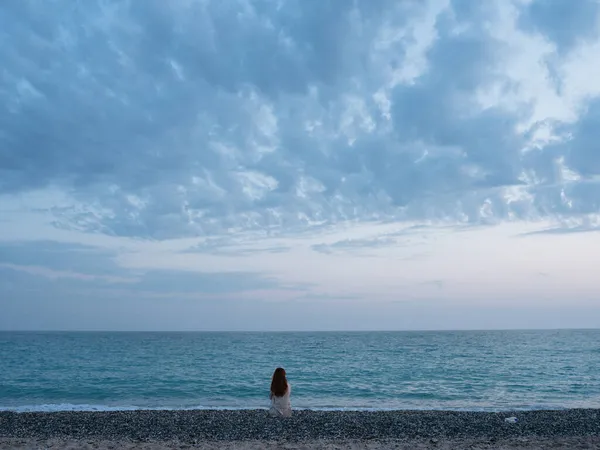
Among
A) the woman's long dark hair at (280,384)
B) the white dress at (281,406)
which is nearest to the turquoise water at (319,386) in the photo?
the white dress at (281,406)

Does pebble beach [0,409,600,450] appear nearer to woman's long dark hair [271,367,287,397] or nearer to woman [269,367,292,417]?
woman [269,367,292,417]

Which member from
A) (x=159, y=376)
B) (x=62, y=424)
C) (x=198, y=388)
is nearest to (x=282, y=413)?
(x=62, y=424)

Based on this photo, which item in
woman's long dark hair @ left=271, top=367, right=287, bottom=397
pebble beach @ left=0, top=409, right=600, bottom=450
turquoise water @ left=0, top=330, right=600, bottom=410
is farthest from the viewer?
turquoise water @ left=0, top=330, right=600, bottom=410

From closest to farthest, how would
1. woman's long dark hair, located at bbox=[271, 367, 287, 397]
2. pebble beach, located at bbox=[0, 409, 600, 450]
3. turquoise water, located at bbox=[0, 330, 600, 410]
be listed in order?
pebble beach, located at bbox=[0, 409, 600, 450]
woman's long dark hair, located at bbox=[271, 367, 287, 397]
turquoise water, located at bbox=[0, 330, 600, 410]

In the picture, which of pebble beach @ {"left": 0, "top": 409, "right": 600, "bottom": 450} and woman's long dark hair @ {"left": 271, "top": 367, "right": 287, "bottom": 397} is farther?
woman's long dark hair @ {"left": 271, "top": 367, "right": 287, "bottom": 397}

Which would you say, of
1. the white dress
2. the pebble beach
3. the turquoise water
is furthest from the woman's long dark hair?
the turquoise water

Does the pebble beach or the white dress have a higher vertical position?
the white dress

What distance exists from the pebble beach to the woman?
1.15ft

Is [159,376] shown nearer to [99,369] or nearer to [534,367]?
[99,369]

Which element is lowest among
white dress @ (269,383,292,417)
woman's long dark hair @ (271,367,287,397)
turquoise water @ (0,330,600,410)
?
turquoise water @ (0,330,600,410)

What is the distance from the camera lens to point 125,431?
51.1ft

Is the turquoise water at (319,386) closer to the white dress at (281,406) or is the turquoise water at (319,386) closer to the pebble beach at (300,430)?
the pebble beach at (300,430)

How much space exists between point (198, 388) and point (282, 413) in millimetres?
14078

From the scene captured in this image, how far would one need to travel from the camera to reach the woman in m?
17.3
